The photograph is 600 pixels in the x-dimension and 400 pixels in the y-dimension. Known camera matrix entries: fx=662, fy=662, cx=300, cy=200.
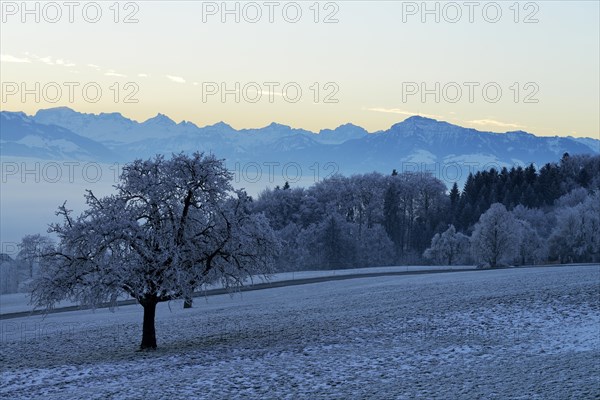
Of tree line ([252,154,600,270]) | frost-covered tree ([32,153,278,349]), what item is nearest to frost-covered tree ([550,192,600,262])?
tree line ([252,154,600,270])

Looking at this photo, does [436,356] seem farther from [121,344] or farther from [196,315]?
[196,315]

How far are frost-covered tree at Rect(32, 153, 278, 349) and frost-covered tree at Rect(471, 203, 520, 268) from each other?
7357 cm

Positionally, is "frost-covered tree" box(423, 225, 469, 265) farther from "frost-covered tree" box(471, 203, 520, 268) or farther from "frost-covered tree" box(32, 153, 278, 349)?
"frost-covered tree" box(32, 153, 278, 349)

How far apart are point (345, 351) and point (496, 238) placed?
7564 centimetres

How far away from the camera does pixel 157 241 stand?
96.9ft

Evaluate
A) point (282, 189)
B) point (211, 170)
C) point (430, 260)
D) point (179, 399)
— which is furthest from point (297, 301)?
point (282, 189)

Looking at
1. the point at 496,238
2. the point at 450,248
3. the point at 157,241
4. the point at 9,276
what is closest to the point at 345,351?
the point at 157,241

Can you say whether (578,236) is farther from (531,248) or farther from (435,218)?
(435,218)

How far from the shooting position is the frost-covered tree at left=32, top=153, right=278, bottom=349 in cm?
2891

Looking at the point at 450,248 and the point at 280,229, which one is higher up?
the point at 280,229

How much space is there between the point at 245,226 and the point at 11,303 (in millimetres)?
56461

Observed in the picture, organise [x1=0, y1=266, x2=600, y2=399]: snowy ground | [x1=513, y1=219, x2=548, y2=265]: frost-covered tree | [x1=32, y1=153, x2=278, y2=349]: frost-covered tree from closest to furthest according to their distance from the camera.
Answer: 1. [x1=0, y1=266, x2=600, y2=399]: snowy ground
2. [x1=32, y1=153, x2=278, y2=349]: frost-covered tree
3. [x1=513, y1=219, x2=548, y2=265]: frost-covered tree

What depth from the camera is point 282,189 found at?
156 metres

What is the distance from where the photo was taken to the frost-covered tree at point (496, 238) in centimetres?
9862
